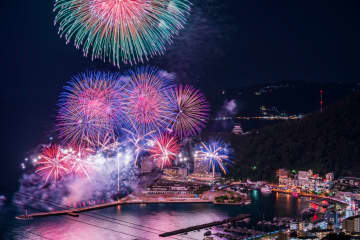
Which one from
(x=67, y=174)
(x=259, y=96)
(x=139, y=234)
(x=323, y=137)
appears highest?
(x=259, y=96)

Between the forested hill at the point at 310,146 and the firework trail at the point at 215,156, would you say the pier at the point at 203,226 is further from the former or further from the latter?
the firework trail at the point at 215,156

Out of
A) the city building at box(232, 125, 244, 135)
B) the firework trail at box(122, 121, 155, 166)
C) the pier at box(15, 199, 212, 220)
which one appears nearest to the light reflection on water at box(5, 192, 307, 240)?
the pier at box(15, 199, 212, 220)

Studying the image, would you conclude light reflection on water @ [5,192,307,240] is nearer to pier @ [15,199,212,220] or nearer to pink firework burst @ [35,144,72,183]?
pier @ [15,199,212,220]

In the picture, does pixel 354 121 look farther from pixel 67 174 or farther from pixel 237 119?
pixel 67 174

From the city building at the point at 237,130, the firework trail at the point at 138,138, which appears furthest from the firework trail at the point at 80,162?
the city building at the point at 237,130

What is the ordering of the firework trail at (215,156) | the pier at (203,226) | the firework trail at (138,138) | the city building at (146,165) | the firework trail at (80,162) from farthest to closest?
the firework trail at (215,156), the city building at (146,165), the firework trail at (80,162), the firework trail at (138,138), the pier at (203,226)

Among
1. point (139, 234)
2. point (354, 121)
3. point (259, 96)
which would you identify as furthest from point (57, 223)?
point (259, 96)
